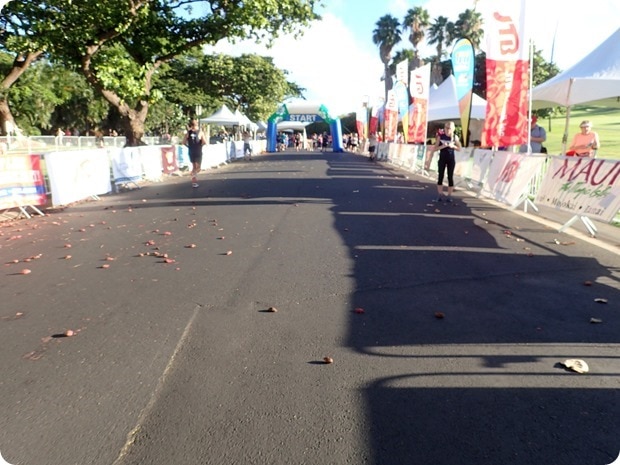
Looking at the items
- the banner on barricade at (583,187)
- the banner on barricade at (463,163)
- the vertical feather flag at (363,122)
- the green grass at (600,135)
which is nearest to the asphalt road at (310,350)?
the banner on barricade at (583,187)

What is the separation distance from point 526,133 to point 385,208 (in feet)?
13.3

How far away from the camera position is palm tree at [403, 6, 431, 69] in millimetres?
54500

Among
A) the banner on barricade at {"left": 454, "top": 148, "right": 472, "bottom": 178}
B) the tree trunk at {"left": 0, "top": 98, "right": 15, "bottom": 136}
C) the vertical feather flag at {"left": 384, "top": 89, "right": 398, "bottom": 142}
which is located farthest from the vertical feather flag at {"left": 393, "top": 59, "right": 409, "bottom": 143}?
the tree trunk at {"left": 0, "top": 98, "right": 15, "bottom": 136}

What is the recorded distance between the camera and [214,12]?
19.4m

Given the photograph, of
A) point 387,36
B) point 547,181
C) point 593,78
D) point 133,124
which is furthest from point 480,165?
point 387,36

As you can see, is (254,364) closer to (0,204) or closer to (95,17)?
(0,204)

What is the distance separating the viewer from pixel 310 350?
12.2 ft

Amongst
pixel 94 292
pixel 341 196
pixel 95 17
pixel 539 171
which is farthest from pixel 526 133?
pixel 95 17

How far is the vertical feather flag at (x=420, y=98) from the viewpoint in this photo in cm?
2144

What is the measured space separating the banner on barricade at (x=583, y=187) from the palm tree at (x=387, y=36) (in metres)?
54.1

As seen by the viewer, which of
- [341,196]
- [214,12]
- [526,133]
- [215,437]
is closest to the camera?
[215,437]

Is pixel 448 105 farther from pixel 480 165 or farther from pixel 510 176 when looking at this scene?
pixel 510 176

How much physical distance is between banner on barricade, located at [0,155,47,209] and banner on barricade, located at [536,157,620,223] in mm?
10294

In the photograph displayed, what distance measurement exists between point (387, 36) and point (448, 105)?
123 ft
